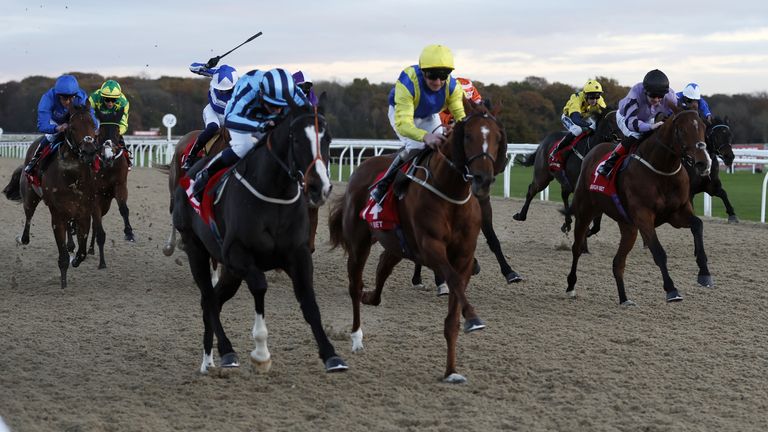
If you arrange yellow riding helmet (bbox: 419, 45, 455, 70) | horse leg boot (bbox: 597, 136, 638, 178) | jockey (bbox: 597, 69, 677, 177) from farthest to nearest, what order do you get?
horse leg boot (bbox: 597, 136, 638, 178), jockey (bbox: 597, 69, 677, 177), yellow riding helmet (bbox: 419, 45, 455, 70)

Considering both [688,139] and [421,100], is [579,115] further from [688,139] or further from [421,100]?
[421,100]

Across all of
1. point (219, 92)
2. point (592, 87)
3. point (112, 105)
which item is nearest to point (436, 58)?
point (219, 92)

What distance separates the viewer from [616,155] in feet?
26.6

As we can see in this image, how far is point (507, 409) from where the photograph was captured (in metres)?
4.73

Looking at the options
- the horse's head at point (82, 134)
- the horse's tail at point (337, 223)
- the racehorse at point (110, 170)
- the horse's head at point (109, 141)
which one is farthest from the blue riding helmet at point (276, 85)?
the racehorse at point (110, 170)

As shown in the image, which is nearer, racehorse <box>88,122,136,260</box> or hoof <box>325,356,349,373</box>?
hoof <box>325,356,349,373</box>

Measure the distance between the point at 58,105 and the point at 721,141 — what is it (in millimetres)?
6729

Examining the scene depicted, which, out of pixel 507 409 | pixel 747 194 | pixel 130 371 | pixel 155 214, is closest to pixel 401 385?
pixel 507 409

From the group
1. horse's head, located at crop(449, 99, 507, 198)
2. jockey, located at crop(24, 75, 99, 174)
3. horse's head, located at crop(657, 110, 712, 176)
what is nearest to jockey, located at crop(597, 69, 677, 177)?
horse's head, located at crop(657, 110, 712, 176)

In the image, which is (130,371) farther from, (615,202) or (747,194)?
(747,194)

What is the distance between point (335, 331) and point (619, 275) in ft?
7.99

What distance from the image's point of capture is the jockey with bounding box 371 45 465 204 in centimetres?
588

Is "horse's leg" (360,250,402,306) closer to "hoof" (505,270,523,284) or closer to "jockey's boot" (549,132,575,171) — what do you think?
"hoof" (505,270,523,284)

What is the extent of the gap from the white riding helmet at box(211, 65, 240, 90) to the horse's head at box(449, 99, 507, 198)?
3.57 metres
